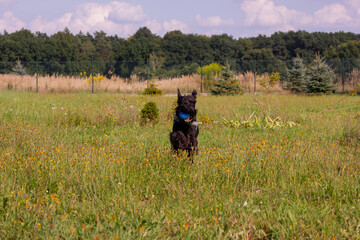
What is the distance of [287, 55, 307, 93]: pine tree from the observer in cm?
2600

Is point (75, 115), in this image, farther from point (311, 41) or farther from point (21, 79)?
point (311, 41)

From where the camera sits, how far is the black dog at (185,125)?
19.2 ft

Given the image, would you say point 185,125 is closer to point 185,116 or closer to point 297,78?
point 185,116

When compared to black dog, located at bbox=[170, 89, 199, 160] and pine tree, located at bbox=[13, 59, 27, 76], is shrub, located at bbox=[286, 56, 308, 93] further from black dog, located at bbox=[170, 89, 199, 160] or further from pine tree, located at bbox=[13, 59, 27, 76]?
black dog, located at bbox=[170, 89, 199, 160]

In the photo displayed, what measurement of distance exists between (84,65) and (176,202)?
27.2m

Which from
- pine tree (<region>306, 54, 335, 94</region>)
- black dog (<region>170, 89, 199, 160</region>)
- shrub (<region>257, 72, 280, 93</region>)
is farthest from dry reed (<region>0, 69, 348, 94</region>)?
black dog (<region>170, 89, 199, 160</region>)

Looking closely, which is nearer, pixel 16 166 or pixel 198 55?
pixel 16 166

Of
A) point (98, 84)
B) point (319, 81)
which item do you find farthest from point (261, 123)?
point (98, 84)

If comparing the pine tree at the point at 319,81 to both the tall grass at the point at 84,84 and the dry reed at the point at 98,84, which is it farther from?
the tall grass at the point at 84,84

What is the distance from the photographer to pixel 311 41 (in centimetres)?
6500

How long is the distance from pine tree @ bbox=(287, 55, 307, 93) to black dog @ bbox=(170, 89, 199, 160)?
21254 mm

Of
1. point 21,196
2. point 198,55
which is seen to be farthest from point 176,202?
point 198,55

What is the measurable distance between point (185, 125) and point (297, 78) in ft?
72.5

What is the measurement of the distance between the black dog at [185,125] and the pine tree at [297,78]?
21254 millimetres
